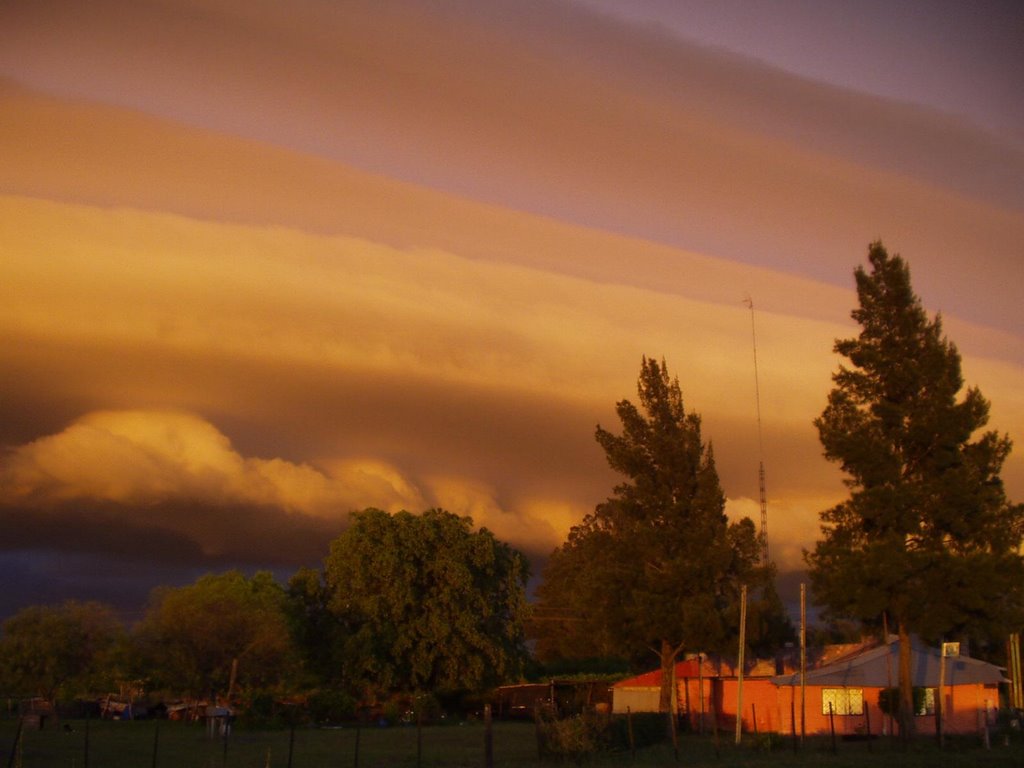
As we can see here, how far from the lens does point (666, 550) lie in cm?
5866

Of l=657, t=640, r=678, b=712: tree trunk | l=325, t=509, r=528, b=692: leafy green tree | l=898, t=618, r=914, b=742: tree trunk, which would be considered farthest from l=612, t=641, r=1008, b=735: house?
l=325, t=509, r=528, b=692: leafy green tree

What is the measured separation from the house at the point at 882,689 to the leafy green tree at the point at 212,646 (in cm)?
3309

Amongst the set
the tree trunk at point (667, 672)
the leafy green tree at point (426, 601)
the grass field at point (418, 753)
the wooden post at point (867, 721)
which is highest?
the leafy green tree at point (426, 601)

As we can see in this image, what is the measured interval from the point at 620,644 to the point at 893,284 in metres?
24.8

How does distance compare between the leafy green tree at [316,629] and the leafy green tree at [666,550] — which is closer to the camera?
the leafy green tree at [666,550]

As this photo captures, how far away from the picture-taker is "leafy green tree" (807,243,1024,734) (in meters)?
43.5

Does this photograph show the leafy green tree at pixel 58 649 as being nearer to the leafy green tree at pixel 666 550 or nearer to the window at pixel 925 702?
the leafy green tree at pixel 666 550

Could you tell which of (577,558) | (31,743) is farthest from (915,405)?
(577,558)

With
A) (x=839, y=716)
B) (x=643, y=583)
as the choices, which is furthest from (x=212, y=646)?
(x=839, y=716)

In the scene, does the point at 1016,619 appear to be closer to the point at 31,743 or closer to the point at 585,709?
the point at 585,709

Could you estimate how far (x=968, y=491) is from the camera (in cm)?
4356

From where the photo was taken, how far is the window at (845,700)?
5078 cm

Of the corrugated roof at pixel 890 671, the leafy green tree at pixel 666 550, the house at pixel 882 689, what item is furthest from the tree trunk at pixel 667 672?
the corrugated roof at pixel 890 671

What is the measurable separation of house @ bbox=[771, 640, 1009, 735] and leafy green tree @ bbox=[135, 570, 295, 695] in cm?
3309
